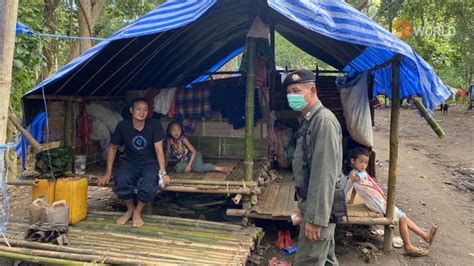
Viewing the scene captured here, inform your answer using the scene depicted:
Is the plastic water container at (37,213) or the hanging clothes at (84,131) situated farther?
the hanging clothes at (84,131)

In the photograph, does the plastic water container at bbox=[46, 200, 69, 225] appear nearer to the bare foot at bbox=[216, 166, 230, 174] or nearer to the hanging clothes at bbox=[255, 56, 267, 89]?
the bare foot at bbox=[216, 166, 230, 174]

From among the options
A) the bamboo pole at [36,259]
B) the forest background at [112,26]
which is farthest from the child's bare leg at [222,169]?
the forest background at [112,26]

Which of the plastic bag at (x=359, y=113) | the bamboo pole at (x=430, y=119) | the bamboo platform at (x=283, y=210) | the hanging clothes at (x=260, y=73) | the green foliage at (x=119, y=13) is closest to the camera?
the bamboo pole at (x=430, y=119)

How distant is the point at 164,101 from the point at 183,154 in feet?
4.26

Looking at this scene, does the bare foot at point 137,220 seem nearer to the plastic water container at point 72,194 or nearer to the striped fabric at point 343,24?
the plastic water container at point 72,194

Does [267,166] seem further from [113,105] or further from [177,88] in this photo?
[113,105]

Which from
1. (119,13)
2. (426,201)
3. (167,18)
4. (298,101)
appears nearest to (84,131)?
(167,18)

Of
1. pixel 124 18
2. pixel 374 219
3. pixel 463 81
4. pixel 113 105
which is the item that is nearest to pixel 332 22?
pixel 374 219

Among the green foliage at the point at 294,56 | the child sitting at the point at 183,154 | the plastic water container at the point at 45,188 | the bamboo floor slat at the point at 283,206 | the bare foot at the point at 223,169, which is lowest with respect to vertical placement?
Answer: the bamboo floor slat at the point at 283,206

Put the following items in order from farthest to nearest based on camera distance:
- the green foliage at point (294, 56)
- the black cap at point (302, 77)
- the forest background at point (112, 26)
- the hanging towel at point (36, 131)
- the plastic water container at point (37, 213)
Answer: the green foliage at point (294, 56) < the forest background at point (112, 26) < the hanging towel at point (36, 131) < the plastic water container at point (37, 213) < the black cap at point (302, 77)

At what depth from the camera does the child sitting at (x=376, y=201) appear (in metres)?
4.65

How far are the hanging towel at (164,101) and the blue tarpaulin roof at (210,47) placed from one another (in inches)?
12.4

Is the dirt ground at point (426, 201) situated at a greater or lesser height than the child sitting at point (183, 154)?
lesser

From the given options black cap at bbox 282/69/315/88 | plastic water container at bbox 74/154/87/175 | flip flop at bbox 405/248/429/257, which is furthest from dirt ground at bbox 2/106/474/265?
black cap at bbox 282/69/315/88
